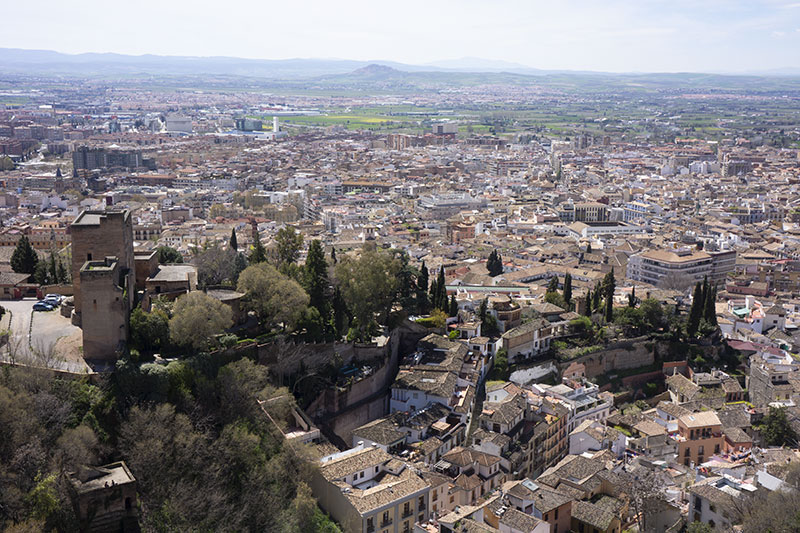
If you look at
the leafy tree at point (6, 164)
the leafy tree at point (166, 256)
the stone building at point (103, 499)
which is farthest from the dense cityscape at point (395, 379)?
the leafy tree at point (6, 164)

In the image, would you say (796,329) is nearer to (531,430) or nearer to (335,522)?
(531,430)

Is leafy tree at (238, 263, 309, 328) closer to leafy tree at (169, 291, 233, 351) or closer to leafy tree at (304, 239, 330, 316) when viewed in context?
leafy tree at (304, 239, 330, 316)

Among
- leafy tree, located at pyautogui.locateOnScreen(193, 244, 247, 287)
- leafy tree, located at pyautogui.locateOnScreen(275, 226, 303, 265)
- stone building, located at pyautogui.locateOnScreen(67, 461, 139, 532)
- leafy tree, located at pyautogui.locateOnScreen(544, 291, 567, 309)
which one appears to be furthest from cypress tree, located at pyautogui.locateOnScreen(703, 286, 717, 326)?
stone building, located at pyautogui.locateOnScreen(67, 461, 139, 532)

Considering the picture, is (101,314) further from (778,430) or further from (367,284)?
(778,430)

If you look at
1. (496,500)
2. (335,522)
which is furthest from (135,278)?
(496,500)

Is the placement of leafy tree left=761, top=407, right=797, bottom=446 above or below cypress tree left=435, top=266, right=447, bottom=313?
below

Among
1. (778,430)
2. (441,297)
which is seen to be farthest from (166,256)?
(778,430)
